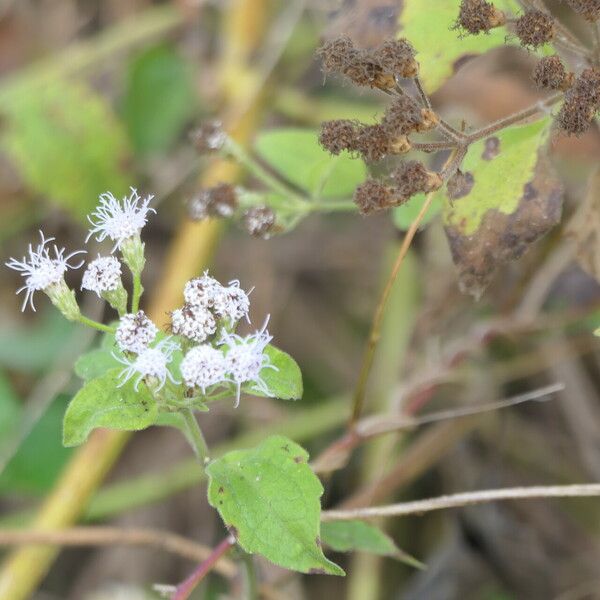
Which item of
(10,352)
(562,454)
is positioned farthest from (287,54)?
(562,454)

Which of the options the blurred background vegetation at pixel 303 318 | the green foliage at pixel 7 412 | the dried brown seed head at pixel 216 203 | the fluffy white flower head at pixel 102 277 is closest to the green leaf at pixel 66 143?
the blurred background vegetation at pixel 303 318

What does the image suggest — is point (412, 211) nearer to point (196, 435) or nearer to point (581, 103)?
point (581, 103)

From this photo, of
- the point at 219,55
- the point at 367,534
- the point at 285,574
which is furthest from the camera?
the point at 219,55

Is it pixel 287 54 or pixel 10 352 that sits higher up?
pixel 287 54

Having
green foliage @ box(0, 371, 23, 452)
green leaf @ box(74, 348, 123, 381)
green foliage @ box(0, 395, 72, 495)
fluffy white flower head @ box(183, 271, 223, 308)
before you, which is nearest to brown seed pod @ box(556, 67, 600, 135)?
fluffy white flower head @ box(183, 271, 223, 308)

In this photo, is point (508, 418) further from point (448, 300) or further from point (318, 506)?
point (318, 506)

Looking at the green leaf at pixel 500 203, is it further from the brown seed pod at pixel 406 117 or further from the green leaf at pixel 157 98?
the green leaf at pixel 157 98

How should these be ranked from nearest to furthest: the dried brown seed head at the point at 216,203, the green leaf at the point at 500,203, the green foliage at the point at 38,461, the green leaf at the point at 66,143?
the green leaf at the point at 500,203
the dried brown seed head at the point at 216,203
the green foliage at the point at 38,461
the green leaf at the point at 66,143
